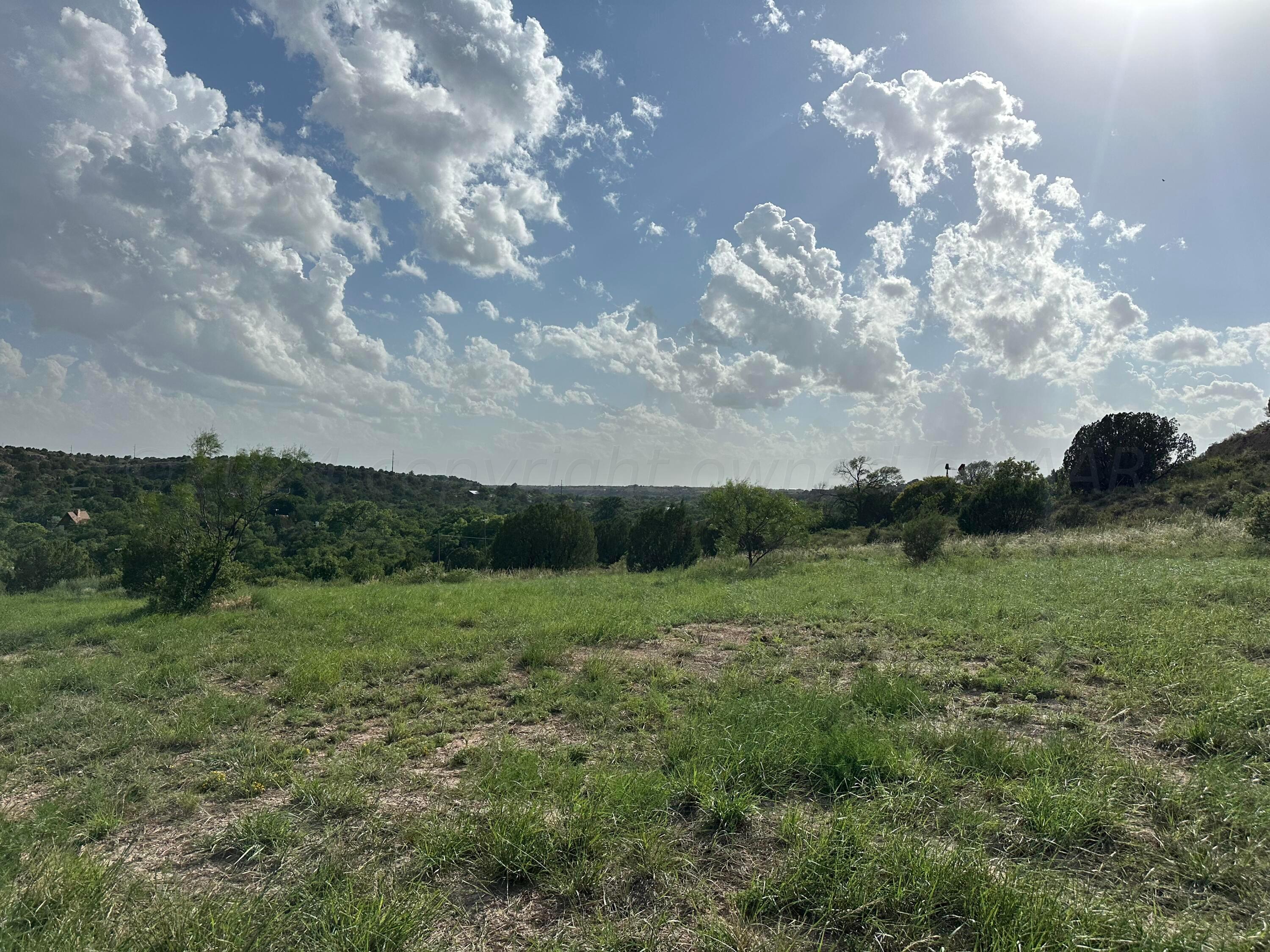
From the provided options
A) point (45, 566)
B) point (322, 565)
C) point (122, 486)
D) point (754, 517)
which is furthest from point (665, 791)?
point (122, 486)

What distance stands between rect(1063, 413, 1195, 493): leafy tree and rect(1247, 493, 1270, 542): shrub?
25.6m

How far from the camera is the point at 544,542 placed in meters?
35.2

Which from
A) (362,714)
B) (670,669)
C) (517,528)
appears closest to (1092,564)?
(670,669)

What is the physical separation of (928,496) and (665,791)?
43.1 m

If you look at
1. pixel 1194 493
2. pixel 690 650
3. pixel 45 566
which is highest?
pixel 1194 493

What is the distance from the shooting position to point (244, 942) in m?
2.42

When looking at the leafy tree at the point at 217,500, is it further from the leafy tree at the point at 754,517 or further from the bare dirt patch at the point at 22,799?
the leafy tree at the point at 754,517

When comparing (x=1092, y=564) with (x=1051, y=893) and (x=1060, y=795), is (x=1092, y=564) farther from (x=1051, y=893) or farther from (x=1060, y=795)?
(x=1051, y=893)

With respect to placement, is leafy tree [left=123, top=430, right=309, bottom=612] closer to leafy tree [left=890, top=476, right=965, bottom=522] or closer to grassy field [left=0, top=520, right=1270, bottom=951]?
grassy field [left=0, top=520, right=1270, bottom=951]

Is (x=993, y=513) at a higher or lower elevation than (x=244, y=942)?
higher

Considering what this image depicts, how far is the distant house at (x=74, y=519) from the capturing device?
42.9 metres

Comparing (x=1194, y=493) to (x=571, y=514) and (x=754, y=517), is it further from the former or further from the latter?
(x=571, y=514)

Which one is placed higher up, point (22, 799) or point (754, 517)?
point (754, 517)

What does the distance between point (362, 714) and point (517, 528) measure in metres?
30.8
